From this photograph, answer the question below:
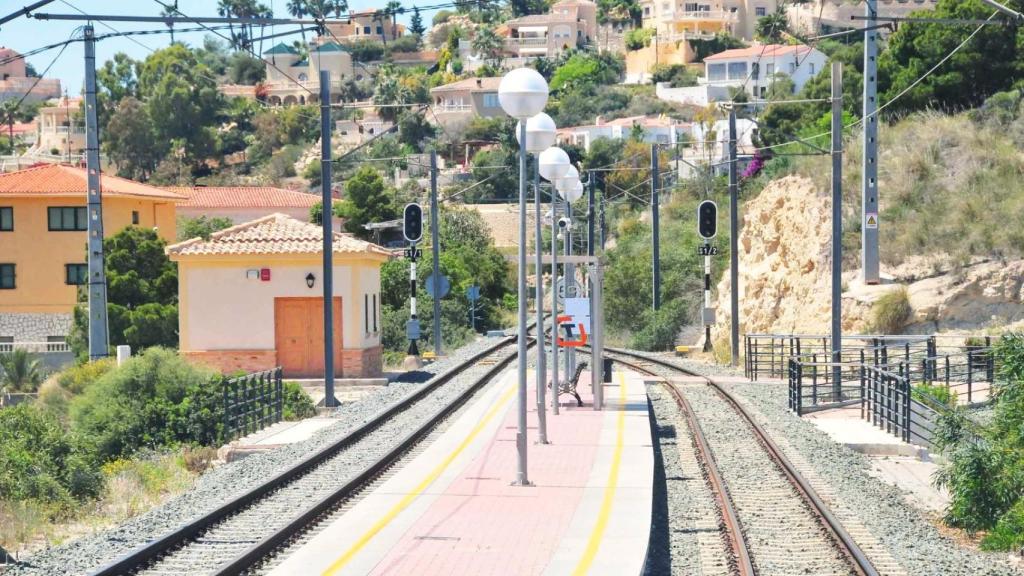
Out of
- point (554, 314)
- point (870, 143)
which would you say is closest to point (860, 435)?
point (554, 314)

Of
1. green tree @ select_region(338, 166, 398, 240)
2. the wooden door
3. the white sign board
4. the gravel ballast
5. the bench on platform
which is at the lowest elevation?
the gravel ballast

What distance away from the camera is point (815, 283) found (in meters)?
40.5

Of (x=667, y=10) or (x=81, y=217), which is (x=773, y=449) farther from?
(x=667, y=10)

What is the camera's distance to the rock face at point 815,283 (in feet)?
113

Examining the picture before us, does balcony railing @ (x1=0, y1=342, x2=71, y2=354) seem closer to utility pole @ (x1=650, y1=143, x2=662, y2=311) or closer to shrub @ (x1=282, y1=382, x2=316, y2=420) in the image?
utility pole @ (x1=650, y1=143, x2=662, y2=311)

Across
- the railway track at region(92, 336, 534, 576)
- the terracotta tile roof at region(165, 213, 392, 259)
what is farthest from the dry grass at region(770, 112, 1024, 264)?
the railway track at region(92, 336, 534, 576)

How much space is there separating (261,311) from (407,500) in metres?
21.3

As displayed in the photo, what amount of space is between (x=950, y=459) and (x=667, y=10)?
182 m

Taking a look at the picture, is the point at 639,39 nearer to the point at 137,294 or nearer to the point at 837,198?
the point at 137,294

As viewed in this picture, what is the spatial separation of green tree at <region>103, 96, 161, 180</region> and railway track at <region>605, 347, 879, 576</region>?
119m

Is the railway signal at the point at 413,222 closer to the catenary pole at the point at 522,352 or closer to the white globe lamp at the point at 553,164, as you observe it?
the white globe lamp at the point at 553,164

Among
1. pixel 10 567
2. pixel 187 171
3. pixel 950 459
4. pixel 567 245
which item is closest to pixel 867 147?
pixel 567 245

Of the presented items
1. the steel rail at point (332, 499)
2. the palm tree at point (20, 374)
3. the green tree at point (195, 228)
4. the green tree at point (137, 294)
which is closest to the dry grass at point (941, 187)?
the steel rail at point (332, 499)

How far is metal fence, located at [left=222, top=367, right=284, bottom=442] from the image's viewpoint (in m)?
23.6
